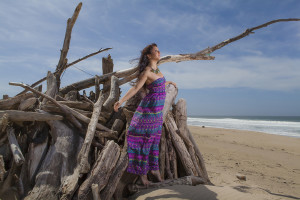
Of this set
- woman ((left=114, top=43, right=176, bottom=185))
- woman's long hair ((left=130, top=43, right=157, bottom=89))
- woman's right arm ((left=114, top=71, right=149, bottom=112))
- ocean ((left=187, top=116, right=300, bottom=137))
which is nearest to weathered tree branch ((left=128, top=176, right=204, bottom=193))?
woman ((left=114, top=43, right=176, bottom=185))

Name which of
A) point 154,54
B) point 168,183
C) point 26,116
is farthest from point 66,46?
point 168,183

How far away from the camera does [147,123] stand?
12.3ft

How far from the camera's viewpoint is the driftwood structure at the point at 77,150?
3244 millimetres

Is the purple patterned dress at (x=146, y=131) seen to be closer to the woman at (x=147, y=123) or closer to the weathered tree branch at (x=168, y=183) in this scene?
the woman at (x=147, y=123)

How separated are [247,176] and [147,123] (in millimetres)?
4577

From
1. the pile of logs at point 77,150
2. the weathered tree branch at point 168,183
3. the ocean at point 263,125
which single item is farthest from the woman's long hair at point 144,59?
the ocean at point 263,125

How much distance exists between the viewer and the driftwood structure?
3.24 m

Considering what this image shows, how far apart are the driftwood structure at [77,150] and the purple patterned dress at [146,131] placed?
0.20 meters

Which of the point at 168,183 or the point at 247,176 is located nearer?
the point at 168,183

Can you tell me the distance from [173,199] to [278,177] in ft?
16.6

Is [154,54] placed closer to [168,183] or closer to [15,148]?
[168,183]

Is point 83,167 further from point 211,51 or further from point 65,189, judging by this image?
point 211,51

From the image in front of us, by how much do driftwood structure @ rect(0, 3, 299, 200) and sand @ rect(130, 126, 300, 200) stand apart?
38cm

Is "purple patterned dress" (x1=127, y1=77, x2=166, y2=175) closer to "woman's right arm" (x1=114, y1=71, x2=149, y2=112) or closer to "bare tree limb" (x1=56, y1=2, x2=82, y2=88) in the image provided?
"woman's right arm" (x1=114, y1=71, x2=149, y2=112)
